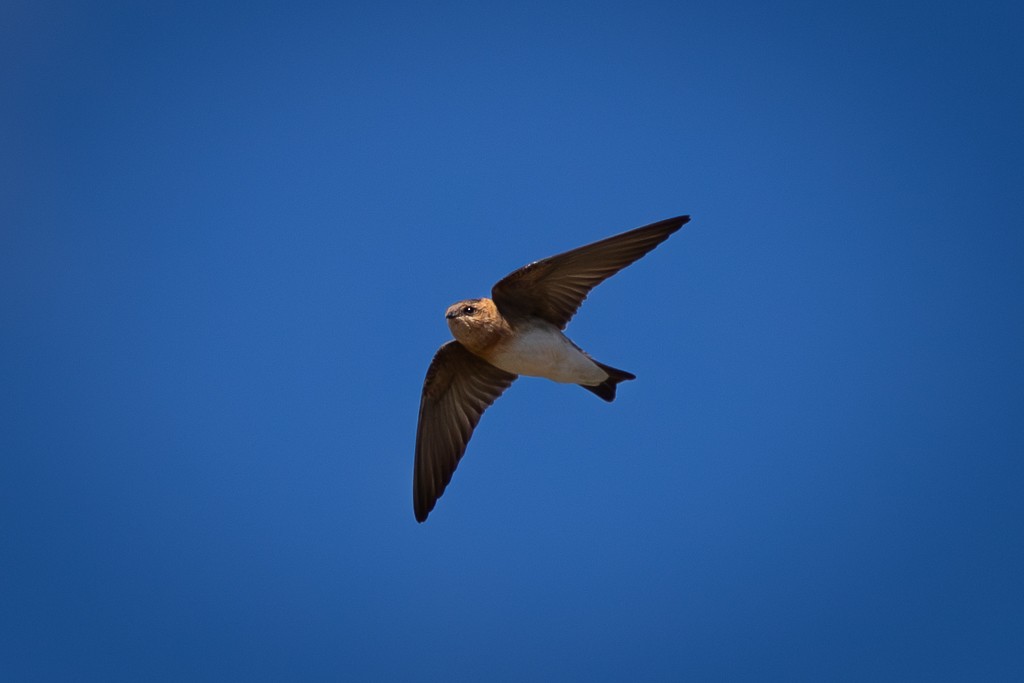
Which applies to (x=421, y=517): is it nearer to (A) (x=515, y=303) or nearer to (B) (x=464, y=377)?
(B) (x=464, y=377)

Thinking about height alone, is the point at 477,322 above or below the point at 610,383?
above

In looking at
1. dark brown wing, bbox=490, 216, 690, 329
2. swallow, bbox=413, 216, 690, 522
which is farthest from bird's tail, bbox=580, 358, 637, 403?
dark brown wing, bbox=490, 216, 690, 329

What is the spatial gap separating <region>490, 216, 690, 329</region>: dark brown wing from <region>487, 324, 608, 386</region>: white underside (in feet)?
0.49

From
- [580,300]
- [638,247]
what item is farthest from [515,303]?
[638,247]

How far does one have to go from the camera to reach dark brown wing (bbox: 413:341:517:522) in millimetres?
8359

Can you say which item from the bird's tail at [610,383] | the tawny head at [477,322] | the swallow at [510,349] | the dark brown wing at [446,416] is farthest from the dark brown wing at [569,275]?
the dark brown wing at [446,416]

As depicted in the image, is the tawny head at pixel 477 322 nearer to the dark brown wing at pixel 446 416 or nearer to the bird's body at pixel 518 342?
the bird's body at pixel 518 342

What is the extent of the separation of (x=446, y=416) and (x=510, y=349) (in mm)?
1028

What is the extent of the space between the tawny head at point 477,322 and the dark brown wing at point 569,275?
4.5 inches

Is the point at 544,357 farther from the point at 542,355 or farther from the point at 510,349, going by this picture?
the point at 510,349

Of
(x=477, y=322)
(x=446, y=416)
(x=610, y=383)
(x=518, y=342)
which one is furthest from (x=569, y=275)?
(x=446, y=416)

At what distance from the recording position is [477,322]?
298 inches

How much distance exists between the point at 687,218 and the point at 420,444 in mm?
2559

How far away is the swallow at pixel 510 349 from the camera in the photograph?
748 centimetres
